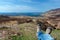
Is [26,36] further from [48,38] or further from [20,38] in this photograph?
[48,38]

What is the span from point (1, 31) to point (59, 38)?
195 centimetres

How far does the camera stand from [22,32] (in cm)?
678

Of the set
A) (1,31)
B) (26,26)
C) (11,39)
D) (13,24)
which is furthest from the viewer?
(13,24)

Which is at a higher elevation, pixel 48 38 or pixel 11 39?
pixel 48 38

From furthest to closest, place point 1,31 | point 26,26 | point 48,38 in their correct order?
1. point 26,26
2. point 1,31
3. point 48,38

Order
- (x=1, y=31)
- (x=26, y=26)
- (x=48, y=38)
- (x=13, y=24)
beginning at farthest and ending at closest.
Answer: (x=13, y=24) → (x=26, y=26) → (x=1, y=31) → (x=48, y=38)

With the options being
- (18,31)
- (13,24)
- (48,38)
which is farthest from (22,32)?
(48,38)

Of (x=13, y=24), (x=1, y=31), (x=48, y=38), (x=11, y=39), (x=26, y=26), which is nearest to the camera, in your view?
(x=48, y=38)

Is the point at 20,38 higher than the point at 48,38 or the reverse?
the reverse

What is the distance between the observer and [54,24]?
7.87m

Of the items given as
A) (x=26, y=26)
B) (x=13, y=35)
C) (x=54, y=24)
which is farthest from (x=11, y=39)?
(x=54, y=24)

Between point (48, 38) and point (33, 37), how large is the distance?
8.46ft

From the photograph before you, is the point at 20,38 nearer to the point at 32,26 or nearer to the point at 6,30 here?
the point at 6,30

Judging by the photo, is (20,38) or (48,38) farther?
(20,38)
